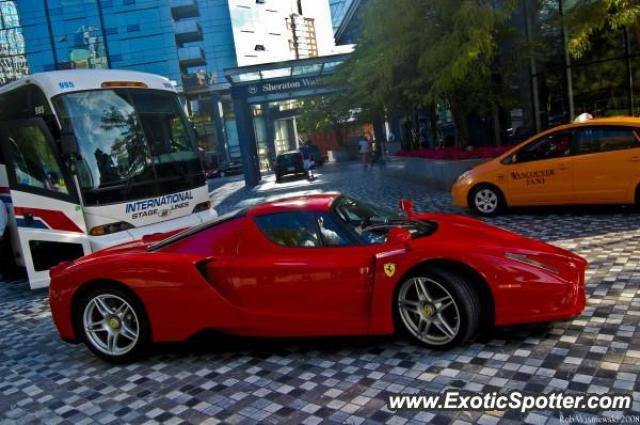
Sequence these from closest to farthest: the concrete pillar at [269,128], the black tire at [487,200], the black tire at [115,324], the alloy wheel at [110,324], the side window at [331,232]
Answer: the side window at [331,232] → the black tire at [115,324] → the alloy wheel at [110,324] → the black tire at [487,200] → the concrete pillar at [269,128]

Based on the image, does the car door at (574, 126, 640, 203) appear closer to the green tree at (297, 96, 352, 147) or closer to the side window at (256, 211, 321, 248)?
the side window at (256, 211, 321, 248)

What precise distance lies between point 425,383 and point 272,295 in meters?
1.36

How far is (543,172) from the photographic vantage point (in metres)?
8.80

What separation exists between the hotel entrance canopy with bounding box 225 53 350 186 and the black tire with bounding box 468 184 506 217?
41.7ft

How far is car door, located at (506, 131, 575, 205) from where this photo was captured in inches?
338

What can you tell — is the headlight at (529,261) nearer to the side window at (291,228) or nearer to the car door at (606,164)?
the side window at (291,228)

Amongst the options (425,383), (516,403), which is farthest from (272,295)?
(516,403)

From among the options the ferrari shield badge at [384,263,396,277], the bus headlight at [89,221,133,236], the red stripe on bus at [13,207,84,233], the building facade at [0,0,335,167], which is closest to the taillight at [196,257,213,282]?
the ferrari shield badge at [384,263,396,277]

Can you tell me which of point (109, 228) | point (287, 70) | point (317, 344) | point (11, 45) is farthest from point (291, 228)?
point (11, 45)

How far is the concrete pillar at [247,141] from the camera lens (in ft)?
78.1

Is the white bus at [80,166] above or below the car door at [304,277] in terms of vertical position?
above

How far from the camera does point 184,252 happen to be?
4559 mm

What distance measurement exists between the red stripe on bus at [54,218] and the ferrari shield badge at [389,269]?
16.9ft

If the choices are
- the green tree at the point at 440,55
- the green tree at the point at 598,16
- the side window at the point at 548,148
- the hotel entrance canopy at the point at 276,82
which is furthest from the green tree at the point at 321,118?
the side window at the point at 548,148
